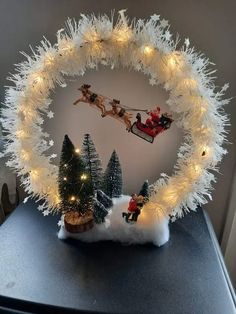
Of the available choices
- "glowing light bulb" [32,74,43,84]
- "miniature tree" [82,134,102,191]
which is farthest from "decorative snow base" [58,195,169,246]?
"glowing light bulb" [32,74,43,84]

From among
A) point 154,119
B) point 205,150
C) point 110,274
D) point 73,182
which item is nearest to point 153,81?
point 154,119

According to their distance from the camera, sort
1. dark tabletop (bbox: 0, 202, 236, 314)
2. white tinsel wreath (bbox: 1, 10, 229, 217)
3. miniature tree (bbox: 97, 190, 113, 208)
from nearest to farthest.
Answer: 1. dark tabletop (bbox: 0, 202, 236, 314)
2. white tinsel wreath (bbox: 1, 10, 229, 217)
3. miniature tree (bbox: 97, 190, 113, 208)

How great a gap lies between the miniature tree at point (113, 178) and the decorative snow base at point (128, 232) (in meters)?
0.09

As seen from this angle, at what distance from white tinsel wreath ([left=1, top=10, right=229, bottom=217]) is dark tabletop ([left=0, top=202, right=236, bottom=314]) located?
4.8 inches

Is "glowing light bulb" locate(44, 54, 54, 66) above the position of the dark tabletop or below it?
above

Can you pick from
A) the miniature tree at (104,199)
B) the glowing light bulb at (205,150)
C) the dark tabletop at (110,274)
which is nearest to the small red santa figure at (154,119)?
the glowing light bulb at (205,150)

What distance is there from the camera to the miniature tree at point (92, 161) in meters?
0.87

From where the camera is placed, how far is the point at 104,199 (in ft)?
2.91

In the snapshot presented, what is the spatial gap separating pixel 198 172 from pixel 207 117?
0.16m

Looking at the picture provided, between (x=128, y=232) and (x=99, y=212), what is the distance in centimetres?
10

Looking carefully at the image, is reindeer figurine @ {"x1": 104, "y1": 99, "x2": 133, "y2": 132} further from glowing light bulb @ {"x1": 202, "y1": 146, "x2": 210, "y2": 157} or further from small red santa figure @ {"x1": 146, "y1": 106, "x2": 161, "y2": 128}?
glowing light bulb @ {"x1": 202, "y1": 146, "x2": 210, "y2": 157}

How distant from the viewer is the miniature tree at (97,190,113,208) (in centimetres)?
88

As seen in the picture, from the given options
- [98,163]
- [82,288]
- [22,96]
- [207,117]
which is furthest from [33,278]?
[207,117]

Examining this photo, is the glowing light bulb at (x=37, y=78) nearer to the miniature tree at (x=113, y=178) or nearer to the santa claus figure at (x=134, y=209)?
the miniature tree at (x=113, y=178)
